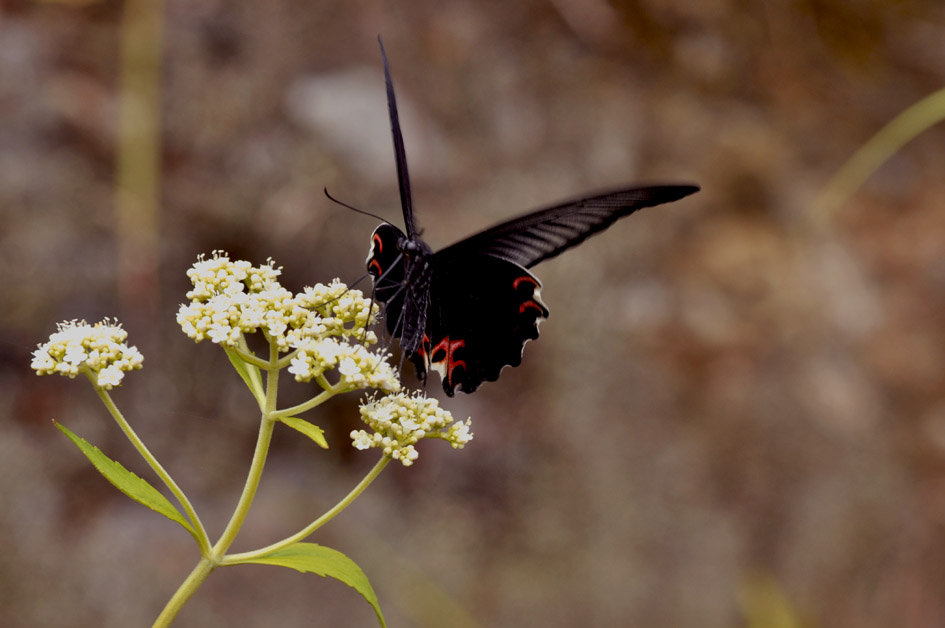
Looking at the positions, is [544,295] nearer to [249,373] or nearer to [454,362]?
[454,362]

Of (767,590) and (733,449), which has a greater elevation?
(733,449)

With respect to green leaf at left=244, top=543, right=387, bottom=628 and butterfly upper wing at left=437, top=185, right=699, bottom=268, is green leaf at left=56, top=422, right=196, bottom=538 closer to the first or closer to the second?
green leaf at left=244, top=543, right=387, bottom=628


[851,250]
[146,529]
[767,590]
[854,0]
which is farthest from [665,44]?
[146,529]

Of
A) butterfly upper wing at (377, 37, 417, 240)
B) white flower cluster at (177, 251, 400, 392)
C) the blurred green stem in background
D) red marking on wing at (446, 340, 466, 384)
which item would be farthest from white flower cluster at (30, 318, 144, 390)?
the blurred green stem in background

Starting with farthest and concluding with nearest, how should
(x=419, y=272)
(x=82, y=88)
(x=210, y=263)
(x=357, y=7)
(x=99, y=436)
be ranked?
1. (x=357, y=7)
2. (x=82, y=88)
3. (x=99, y=436)
4. (x=419, y=272)
5. (x=210, y=263)

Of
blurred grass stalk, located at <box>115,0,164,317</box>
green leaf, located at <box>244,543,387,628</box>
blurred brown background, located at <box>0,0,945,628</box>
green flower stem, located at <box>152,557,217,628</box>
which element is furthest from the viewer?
blurred brown background, located at <box>0,0,945,628</box>

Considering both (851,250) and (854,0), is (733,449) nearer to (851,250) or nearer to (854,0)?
(851,250)

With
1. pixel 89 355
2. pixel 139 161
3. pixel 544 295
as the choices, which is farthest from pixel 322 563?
pixel 544 295
